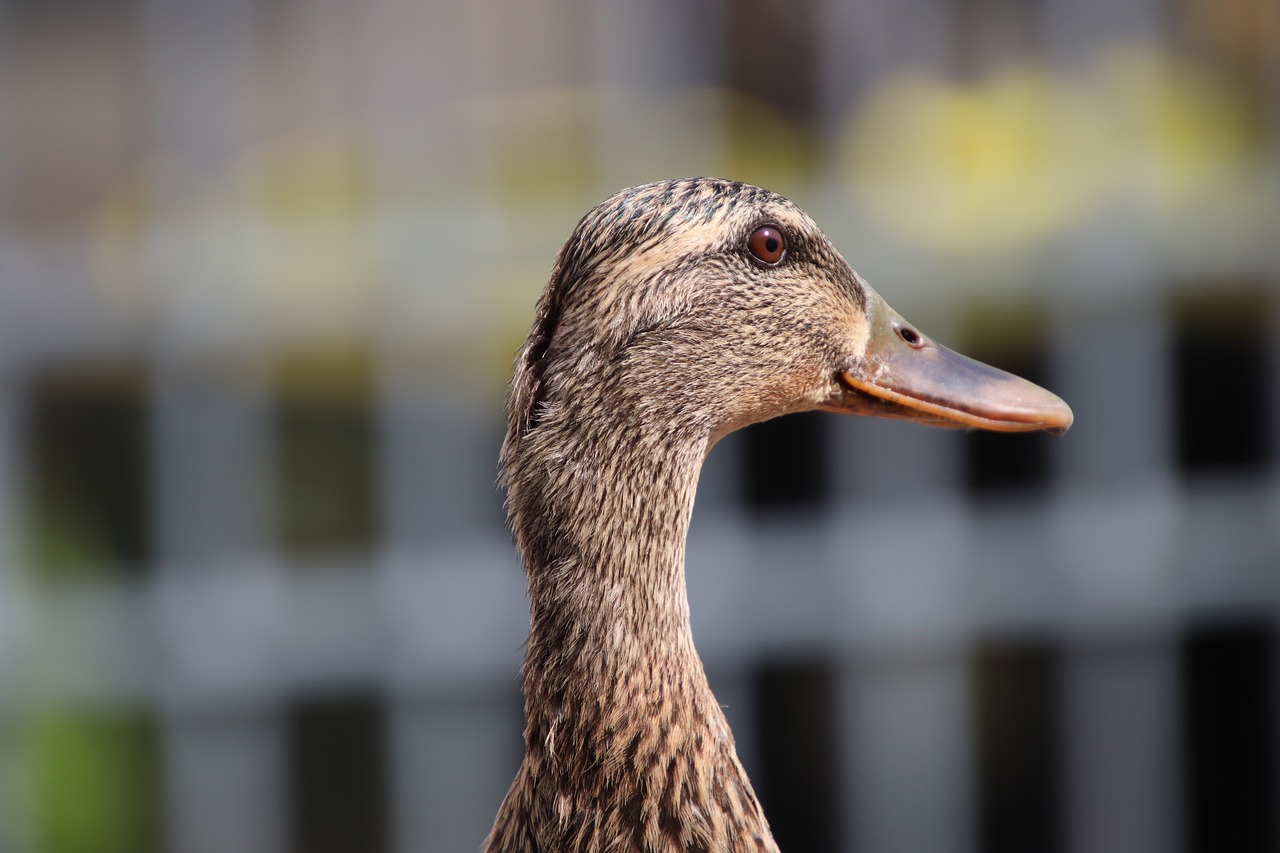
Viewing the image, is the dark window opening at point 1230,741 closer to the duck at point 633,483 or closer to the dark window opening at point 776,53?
the dark window opening at point 776,53

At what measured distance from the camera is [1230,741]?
1.85m

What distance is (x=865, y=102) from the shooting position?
1709 mm

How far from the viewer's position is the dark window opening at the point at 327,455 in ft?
5.68

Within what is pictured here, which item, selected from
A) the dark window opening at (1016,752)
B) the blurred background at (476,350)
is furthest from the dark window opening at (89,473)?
the dark window opening at (1016,752)

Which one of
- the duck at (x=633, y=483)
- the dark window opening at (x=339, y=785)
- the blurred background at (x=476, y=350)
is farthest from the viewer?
the dark window opening at (x=339, y=785)

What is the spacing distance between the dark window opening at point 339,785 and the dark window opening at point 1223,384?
100cm

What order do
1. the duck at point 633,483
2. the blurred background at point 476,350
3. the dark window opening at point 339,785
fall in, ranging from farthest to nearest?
1. the dark window opening at point 339,785
2. the blurred background at point 476,350
3. the duck at point 633,483

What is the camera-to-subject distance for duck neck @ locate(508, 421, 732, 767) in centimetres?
65

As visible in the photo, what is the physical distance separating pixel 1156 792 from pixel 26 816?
4.27ft

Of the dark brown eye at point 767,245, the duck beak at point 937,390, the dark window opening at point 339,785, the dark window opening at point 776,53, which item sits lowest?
the dark window opening at point 339,785

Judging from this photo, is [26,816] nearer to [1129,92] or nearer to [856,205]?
[856,205]

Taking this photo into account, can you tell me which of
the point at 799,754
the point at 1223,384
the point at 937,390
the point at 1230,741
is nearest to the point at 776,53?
the point at 1223,384

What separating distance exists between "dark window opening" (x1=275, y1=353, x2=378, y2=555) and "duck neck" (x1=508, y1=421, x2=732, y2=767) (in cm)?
110

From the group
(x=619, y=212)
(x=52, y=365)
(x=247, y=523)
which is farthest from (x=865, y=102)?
(x=619, y=212)
